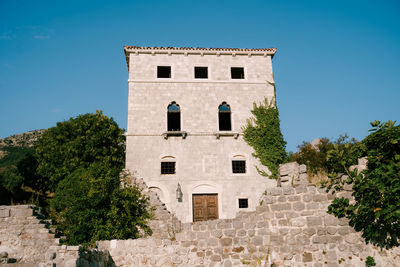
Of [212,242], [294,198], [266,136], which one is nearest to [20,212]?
[212,242]

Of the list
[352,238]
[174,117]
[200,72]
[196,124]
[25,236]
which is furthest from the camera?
[200,72]

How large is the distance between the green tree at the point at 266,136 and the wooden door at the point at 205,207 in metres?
3.50

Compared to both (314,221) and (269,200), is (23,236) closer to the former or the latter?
(269,200)

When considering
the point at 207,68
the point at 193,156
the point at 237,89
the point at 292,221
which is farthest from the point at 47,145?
the point at 292,221

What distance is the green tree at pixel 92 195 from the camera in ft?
47.5

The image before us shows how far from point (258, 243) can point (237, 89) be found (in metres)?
13.6

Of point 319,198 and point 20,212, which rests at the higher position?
point 319,198

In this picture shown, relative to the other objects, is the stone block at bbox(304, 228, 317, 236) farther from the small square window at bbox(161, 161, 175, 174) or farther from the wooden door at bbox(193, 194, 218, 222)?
the small square window at bbox(161, 161, 175, 174)

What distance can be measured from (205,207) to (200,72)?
30.5ft

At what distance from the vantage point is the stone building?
19016mm

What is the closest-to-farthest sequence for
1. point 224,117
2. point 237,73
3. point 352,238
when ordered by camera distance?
point 352,238 → point 224,117 → point 237,73

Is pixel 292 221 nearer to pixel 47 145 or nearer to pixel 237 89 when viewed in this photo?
pixel 237 89

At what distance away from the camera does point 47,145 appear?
23562 millimetres

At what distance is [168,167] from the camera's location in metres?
19.5
